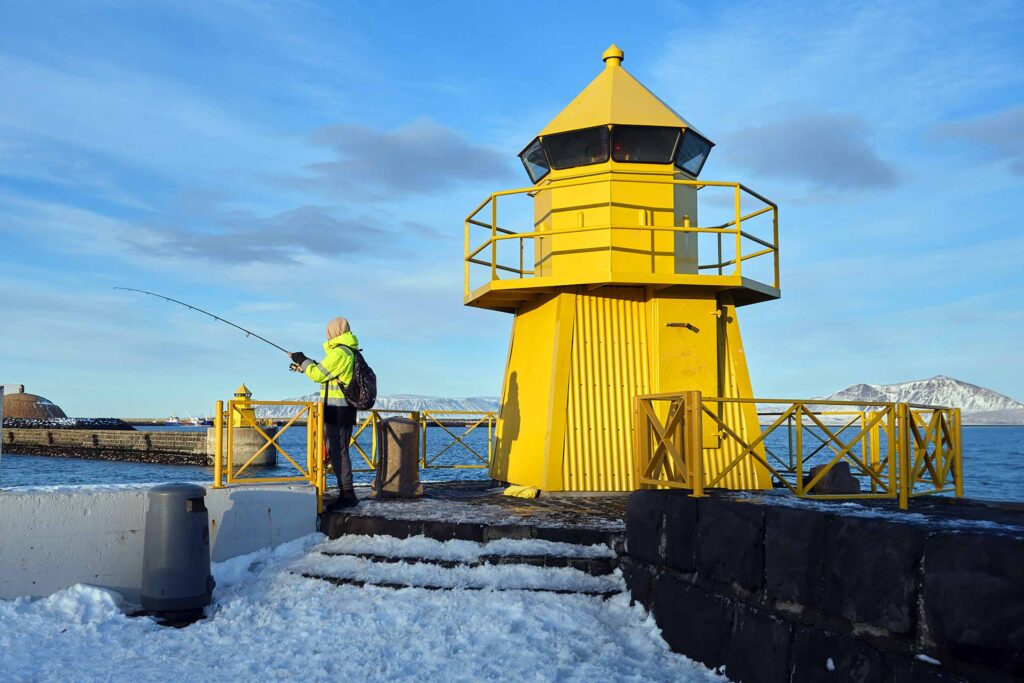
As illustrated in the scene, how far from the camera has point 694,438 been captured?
7.73 m

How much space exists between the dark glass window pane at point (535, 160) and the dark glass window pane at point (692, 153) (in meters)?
1.98

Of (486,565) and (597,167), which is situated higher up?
(597,167)

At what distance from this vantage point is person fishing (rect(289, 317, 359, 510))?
10484mm

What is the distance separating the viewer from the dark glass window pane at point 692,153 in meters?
12.6

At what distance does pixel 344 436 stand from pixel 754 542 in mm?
5899

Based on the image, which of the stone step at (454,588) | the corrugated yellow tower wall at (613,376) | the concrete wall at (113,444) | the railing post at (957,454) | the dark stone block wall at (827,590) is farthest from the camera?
the concrete wall at (113,444)

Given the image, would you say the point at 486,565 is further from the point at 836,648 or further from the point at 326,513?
the point at 836,648

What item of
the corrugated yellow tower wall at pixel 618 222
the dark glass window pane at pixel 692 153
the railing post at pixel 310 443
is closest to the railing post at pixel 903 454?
the corrugated yellow tower wall at pixel 618 222

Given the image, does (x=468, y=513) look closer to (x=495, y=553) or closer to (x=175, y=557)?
(x=495, y=553)

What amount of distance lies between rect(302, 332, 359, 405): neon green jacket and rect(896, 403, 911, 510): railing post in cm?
612

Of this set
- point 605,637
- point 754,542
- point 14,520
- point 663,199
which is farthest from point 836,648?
point 663,199

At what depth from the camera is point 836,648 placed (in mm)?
5328

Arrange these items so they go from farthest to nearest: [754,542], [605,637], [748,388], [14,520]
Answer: [748,388] < [14,520] < [605,637] < [754,542]

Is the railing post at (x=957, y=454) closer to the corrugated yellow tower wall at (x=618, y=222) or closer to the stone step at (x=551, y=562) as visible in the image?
the stone step at (x=551, y=562)
